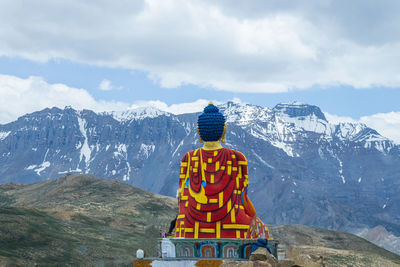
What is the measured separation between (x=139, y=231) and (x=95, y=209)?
39.4ft

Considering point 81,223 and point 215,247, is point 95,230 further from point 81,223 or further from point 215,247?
point 215,247

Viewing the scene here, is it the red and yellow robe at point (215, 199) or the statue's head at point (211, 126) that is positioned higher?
the statue's head at point (211, 126)

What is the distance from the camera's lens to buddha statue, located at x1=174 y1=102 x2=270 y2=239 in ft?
68.9

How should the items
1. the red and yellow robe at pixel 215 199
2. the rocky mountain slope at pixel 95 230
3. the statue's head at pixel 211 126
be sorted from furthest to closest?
1. the rocky mountain slope at pixel 95 230
2. the statue's head at pixel 211 126
3. the red and yellow robe at pixel 215 199

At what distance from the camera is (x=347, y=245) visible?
69875 mm

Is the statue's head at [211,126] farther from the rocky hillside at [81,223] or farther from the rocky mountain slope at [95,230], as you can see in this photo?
the rocky hillside at [81,223]

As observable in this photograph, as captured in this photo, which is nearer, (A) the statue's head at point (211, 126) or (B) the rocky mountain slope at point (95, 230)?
(A) the statue's head at point (211, 126)

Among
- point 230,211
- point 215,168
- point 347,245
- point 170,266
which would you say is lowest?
point 347,245

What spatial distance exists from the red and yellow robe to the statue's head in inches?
24.7

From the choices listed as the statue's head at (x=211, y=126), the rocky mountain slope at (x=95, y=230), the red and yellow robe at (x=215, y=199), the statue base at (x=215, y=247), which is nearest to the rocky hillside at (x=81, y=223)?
the rocky mountain slope at (x=95, y=230)

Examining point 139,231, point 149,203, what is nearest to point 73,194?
point 149,203

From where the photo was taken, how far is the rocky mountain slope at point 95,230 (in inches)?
1465

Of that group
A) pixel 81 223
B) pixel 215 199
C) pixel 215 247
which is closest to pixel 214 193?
pixel 215 199

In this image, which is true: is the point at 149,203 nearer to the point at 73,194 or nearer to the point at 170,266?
the point at 73,194
